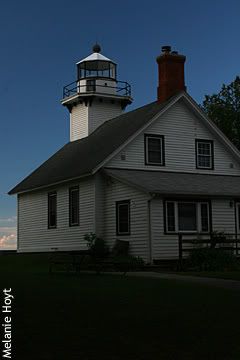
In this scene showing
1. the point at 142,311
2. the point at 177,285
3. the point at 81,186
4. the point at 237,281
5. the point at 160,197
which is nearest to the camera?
the point at 142,311

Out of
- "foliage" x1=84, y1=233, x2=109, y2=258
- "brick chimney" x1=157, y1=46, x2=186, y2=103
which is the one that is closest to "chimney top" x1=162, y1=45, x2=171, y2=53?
"brick chimney" x1=157, y1=46, x2=186, y2=103

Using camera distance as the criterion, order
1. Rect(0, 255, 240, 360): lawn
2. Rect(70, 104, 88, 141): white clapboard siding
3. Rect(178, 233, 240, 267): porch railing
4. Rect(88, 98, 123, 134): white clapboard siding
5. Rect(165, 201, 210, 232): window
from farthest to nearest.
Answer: Rect(70, 104, 88, 141): white clapboard siding → Rect(88, 98, 123, 134): white clapboard siding → Rect(165, 201, 210, 232): window → Rect(178, 233, 240, 267): porch railing → Rect(0, 255, 240, 360): lawn

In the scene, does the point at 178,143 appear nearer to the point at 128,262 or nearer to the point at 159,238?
the point at 159,238

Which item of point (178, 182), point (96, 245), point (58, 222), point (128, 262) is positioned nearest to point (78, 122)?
point (58, 222)

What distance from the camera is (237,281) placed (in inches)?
615

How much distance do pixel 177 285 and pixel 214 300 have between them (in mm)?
3183

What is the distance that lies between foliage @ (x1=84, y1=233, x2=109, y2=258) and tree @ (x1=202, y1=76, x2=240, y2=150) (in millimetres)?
20301

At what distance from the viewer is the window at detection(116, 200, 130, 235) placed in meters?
25.4

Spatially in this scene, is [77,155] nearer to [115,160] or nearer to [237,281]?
[115,160]

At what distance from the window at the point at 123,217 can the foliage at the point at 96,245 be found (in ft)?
2.85

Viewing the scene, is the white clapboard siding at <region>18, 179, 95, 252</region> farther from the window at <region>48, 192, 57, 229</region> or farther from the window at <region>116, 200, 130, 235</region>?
the window at <region>116, 200, 130, 235</region>

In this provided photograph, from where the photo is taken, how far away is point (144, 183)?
24422mm

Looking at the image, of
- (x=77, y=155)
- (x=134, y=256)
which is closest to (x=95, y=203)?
(x=134, y=256)

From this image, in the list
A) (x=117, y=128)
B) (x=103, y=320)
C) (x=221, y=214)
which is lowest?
(x=103, y=320)
